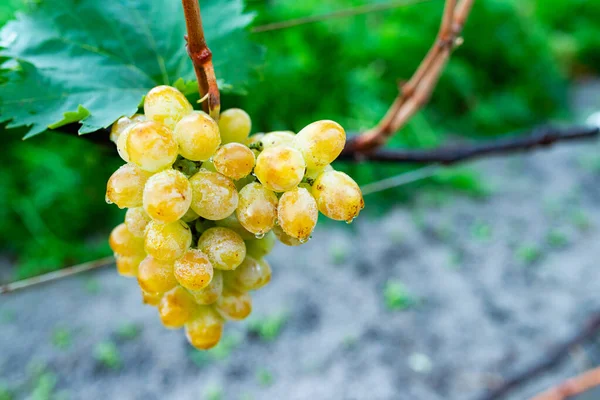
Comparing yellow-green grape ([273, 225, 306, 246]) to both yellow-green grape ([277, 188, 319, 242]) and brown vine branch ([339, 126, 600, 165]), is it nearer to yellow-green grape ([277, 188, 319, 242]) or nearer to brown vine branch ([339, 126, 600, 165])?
yellow-green grape ([277, 188, 319, 242])

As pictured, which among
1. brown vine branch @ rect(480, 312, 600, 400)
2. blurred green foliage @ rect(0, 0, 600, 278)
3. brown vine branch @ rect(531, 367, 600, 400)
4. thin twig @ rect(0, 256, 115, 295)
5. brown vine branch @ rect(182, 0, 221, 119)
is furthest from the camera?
blurred green foliage @ rect(0, 0, 600, 278)

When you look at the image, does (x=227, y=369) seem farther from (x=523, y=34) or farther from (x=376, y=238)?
(x=523, y=34)

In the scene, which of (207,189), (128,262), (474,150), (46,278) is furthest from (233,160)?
(474,150)

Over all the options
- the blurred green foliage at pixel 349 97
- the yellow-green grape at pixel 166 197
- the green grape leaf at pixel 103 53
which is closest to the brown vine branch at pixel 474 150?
the green grape leaf at pixel 103 53

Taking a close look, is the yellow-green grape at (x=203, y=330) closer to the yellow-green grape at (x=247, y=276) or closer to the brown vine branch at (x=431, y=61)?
the yellow-green grape at (x=247, y=276)

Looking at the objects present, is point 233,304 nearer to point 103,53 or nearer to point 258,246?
point 258,246

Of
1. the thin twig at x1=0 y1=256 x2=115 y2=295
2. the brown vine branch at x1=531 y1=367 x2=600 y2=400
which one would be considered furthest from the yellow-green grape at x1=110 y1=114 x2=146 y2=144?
the brown vine branch at x1=531 y1=367 x2=600 y2=400
